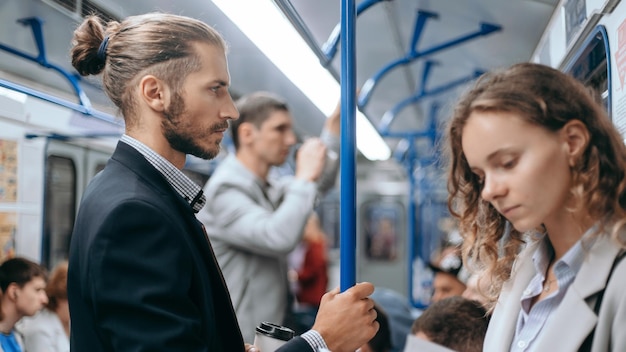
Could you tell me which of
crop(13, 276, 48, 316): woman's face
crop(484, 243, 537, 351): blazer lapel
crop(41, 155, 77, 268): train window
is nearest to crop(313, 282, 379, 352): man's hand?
crop(484, 243, 537, 351): blazer lapel

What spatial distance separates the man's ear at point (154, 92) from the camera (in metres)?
1.38

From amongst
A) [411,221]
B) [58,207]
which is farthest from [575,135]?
[411,221]

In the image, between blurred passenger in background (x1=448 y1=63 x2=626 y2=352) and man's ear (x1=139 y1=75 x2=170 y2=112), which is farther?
Answer: man's ear (x1=139 y1=75 x2=170 y2=112)

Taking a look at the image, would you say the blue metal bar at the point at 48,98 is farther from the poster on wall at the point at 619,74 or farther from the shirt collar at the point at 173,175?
the poster on wall at the point at 619,74

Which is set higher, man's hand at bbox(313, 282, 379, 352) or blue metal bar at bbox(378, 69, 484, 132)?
blue metal bar at bbox(378, 69, 484, 132)

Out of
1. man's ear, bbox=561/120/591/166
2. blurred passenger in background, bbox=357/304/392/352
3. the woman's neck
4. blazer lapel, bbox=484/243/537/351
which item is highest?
man's ear, bbox=561/120/591/166

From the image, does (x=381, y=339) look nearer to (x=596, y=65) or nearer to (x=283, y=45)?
(x=283, y=45)

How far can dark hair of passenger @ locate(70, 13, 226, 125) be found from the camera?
4.59 ft

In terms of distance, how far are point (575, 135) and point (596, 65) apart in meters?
0.97

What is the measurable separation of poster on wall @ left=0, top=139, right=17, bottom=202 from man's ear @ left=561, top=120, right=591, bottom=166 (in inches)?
129

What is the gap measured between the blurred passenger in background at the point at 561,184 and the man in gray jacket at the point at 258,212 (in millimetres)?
1443

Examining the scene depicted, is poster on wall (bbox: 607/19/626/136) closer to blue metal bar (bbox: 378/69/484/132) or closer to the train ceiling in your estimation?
the train ceiling

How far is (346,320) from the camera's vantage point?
1420mm

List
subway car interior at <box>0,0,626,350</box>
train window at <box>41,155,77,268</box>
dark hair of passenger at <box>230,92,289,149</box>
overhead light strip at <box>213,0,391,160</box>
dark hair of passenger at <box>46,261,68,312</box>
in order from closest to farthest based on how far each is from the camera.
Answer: subway car interior at <box>0,0,626,350</box>
overhead light strip at <box>213,0,391,160</box>
dark hair of passenger at <box>230,92,289,149</box>
dark hair of passenger at <box>46,261,68,312</box>
train window at <box>41,155,77,268</box>
